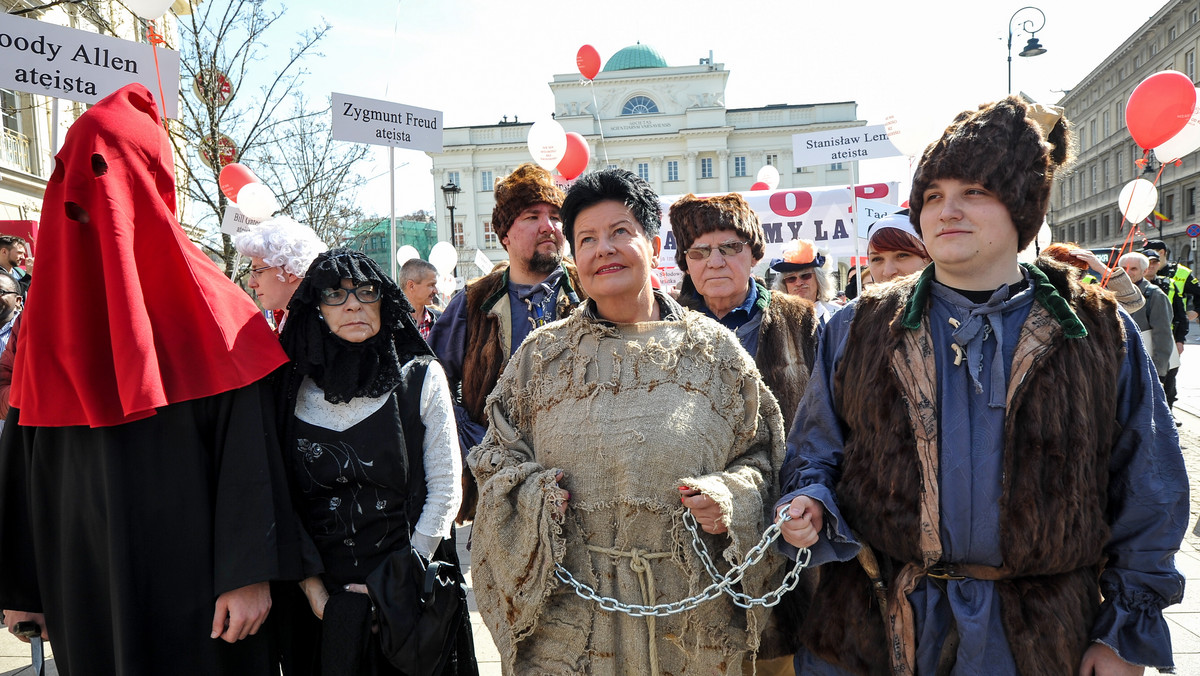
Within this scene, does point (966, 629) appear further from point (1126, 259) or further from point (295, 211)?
point (295, 211)

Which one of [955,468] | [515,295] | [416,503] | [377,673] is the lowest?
[377,673]

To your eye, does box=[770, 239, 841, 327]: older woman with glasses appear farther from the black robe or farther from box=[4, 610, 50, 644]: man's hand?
box=[4, 610, 50, 644]: man's hand

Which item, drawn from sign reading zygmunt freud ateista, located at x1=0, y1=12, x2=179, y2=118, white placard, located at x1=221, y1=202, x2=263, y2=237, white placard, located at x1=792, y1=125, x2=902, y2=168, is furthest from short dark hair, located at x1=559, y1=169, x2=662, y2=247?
white placard, located at x1=792, y1=125, x2=902, y2=168

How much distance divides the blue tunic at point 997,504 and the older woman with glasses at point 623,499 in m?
0.29

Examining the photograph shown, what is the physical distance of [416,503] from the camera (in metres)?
2.36

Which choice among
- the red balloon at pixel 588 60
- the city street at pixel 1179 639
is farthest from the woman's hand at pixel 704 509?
the red balloon at pixel 588 60

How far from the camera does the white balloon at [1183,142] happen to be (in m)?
5.32

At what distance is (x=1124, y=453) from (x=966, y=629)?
1.90ft

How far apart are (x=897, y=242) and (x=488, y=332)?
201 cm

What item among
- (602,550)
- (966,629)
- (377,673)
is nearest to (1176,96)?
(966,629)

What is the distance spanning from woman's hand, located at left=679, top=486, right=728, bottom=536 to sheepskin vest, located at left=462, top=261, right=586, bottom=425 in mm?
1519

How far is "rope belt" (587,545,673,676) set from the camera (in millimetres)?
2002

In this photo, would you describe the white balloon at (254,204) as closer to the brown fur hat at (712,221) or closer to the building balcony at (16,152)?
the brown fur hat at (712,221)

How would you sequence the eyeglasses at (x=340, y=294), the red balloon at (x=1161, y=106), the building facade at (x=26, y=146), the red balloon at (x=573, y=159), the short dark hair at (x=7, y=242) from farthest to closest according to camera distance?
1. the building facade at (x=26, y=146)
2. the red balloon at (x=573, y=159)
3. the short dark hair at (x=7, y=242)
4. the red balloon at (x=1161, y=106)
5. the eyeglasses at (x=340, y=294)
